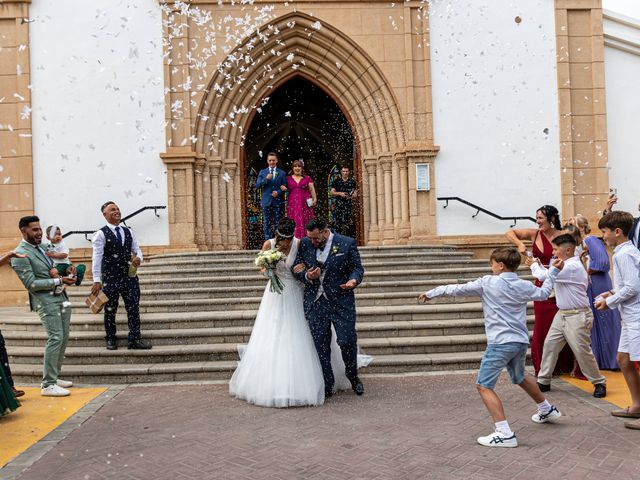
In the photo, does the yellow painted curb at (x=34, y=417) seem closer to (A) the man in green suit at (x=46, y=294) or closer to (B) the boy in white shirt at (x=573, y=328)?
(A) the man in green suit at (x=46, y=294)

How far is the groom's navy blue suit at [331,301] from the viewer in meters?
5.70

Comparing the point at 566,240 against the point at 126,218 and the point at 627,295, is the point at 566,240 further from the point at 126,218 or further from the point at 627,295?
the point at 126,218

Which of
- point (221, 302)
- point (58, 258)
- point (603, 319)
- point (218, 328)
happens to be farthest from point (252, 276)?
point (603, 319)

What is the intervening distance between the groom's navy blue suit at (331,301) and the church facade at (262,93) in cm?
663

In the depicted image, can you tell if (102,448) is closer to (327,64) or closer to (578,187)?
(327,64)

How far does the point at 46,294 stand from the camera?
6.11m

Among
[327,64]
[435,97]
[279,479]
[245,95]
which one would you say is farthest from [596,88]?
[279,479]

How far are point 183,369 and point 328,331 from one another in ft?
6.72

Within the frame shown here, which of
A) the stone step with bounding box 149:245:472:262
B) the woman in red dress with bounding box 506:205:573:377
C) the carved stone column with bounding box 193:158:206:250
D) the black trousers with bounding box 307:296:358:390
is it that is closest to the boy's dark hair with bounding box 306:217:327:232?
the black trousers with bounding box 307:296:358:390

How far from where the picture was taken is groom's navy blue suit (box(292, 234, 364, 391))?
18.7 ft

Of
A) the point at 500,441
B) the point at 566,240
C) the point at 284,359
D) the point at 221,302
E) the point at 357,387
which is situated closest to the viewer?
the point at 500,441

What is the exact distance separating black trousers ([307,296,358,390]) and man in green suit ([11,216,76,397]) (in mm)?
2592

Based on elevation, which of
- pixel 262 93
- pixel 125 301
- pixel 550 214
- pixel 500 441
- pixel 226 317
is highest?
pixel 262 93

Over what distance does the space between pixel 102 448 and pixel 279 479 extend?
1.59m
